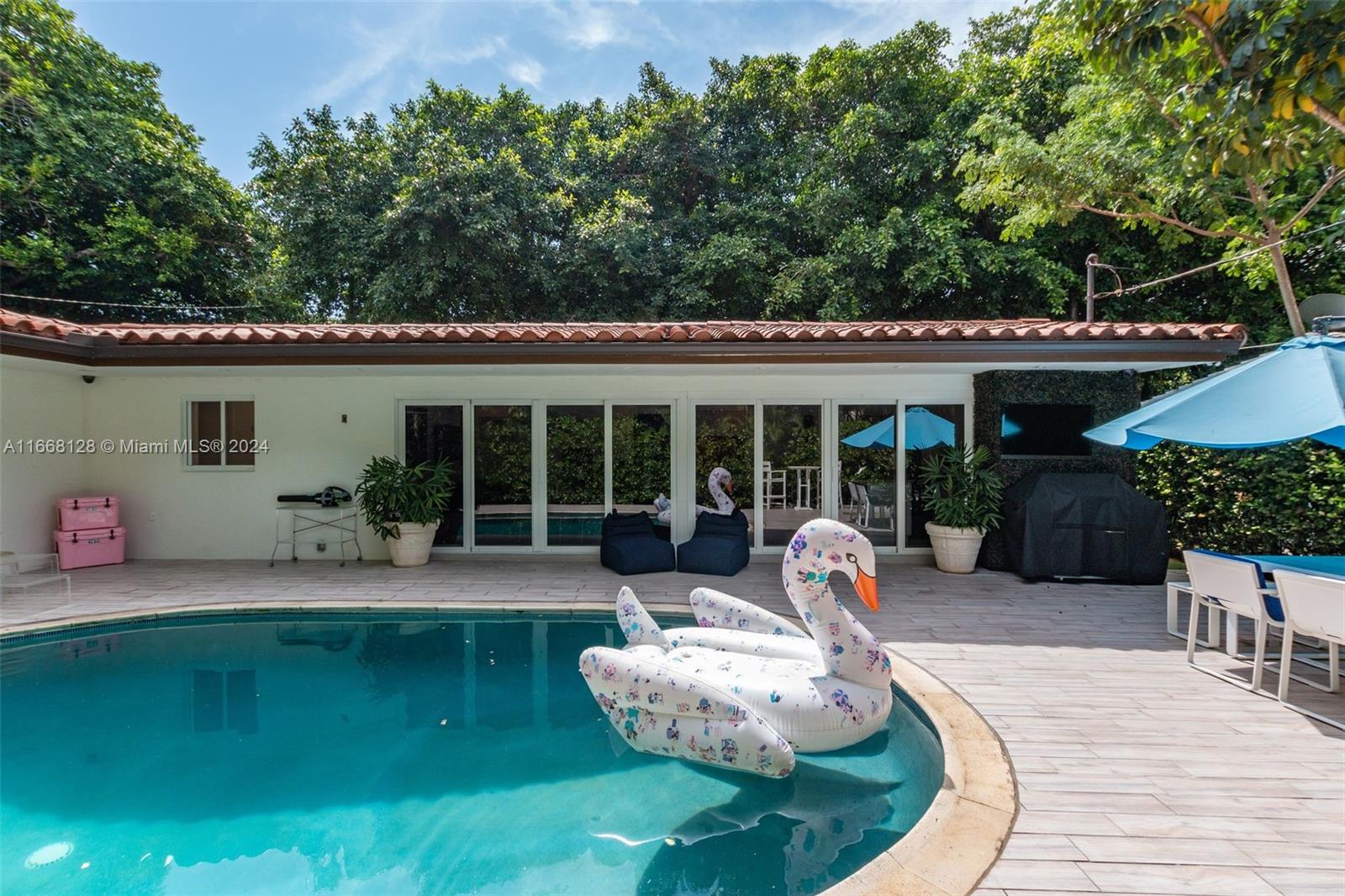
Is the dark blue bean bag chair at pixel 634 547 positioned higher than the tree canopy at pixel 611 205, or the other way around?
the tree canopy at pixel 611 205

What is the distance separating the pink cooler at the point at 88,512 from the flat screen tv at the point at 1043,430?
11.7m

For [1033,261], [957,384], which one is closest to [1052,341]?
[957,384]

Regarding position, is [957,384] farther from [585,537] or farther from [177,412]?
[177,412]

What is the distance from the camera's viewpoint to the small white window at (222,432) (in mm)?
8750

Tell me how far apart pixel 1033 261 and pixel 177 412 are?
14524 mm

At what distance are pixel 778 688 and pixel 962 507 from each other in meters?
5.25

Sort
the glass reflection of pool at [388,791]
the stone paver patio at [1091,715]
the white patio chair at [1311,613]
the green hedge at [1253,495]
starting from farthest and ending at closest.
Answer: the green hedge at [1253,495]
the white patio chair at [1311,613]
the glass reflection of pool at [388,791]
the stone paver patio at [1091,715]

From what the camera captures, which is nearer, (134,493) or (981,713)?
(981,713)

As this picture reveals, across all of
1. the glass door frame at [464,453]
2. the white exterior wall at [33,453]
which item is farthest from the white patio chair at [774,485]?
the white exterior wall at [33,453]

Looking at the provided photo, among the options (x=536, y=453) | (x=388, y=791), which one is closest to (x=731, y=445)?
(x=536, y=453)

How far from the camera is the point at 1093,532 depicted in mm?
7023

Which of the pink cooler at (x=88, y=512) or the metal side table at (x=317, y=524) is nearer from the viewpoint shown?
the pink cooler at (x=88, y=512)

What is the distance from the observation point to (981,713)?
12.0ft

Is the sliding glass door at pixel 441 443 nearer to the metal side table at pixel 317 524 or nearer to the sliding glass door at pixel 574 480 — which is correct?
the metal side table at pixel 317 524
